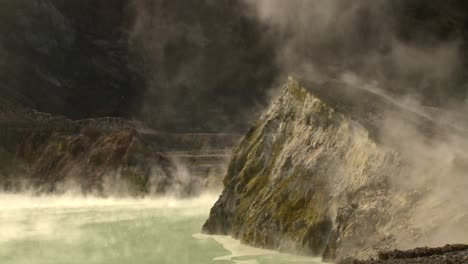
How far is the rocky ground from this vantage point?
12.1 metres

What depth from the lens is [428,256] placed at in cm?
1333

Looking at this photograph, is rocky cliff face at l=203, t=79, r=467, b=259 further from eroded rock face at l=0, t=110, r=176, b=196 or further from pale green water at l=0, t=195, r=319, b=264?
eroded rock face at l=0, t=110, r=176, b=196

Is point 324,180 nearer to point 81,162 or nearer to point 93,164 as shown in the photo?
point 93,164

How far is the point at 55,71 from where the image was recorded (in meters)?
182

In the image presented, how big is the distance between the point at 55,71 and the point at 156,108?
29.3 meters

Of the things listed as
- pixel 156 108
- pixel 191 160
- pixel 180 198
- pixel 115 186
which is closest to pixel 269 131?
pixel 180 198

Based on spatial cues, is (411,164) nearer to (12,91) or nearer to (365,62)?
(365,62)

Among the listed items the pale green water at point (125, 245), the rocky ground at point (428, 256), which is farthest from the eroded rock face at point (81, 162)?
the rocky ground at point (428, 256)

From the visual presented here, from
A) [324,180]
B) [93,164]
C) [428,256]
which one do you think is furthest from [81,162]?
[428,256]

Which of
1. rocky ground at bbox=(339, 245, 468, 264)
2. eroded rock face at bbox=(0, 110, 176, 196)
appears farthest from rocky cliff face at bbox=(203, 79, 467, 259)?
eroded rock face at bbox=(0, 110, 176, 196)

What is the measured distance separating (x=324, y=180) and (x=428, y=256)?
7458mm

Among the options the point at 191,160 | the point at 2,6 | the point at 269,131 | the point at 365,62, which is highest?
the point at 2,6

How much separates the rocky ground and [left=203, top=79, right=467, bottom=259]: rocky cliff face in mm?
1895

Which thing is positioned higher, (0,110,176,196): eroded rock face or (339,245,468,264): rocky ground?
(0,110,176,196): eroded rock face
